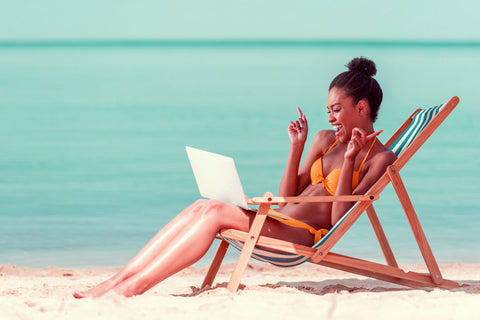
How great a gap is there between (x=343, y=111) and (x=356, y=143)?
1.12 feet

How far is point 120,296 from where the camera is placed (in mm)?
3246

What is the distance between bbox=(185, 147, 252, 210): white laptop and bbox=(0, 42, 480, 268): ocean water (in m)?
1.96

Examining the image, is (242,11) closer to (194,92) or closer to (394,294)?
(194,92)

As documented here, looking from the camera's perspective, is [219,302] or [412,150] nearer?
[219,302]

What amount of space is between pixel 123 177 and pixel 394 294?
564 cm

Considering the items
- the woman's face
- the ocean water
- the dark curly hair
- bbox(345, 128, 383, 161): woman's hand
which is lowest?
the ocean water

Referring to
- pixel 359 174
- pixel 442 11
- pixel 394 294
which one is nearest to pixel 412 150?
pixel 359 174

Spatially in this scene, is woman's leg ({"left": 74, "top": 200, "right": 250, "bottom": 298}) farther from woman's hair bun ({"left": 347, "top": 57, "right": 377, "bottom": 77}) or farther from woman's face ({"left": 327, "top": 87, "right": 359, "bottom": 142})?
woman's hair bun ({"left": 347, "top": 57, "right": 377, "bottom": 77})

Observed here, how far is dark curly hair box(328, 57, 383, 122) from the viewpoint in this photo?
154 inches

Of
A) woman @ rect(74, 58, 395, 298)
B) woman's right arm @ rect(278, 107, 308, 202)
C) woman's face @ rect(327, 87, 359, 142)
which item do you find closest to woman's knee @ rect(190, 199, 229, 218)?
woman @ rect(74, 58, 395, 298)

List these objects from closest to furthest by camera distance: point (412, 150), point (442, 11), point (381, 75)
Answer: point (412, 150)
point (381, 75)
point (442, 11)

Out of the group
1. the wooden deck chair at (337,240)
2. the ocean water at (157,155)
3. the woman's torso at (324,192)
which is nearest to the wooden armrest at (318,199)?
the wooden deck chair at (337,240)

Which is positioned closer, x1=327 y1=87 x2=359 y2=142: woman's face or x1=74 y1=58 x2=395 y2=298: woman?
x1=74 y1=58 x2=395 y2=298: woman

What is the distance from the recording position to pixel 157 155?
10.3 metres
